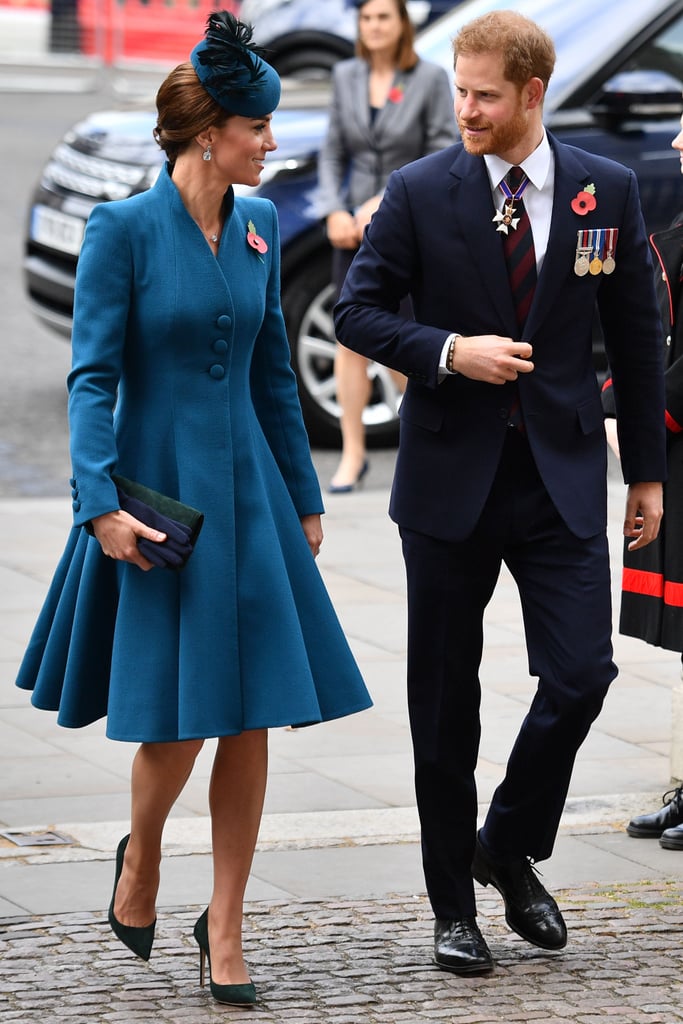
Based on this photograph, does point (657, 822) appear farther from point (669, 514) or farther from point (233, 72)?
point (233, 72)

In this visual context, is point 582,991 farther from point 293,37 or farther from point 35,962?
point 293,37

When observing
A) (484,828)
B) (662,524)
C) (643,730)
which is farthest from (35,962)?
(643,730)

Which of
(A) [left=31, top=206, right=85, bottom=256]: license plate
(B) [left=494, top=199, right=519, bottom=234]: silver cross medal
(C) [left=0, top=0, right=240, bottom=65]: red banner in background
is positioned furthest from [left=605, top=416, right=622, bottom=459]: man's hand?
(C) [left=0, top=0, right=240, bottom=65]: red banner in background

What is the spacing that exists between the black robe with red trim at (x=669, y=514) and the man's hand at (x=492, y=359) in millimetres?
834

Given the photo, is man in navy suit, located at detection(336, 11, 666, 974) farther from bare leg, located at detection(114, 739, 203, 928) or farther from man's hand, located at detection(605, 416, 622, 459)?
bare leg, located at detection(114, 739, 203, 928)

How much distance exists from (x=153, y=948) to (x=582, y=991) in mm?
903

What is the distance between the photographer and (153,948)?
14.8 feet

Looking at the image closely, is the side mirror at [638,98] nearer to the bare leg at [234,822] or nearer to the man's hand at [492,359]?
the man's hand at [492,359]

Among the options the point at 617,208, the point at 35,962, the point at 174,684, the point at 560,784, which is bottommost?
the point at 35,962

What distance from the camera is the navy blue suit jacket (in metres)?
4.33

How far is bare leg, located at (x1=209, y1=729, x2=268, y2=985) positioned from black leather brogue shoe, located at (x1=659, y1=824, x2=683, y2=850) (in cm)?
142

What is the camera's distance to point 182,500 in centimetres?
416

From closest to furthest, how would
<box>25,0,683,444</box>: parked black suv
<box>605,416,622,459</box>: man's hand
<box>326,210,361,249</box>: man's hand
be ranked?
<box>605,416,622,459</box>: man's hand → <box>326,210,361,249</box>: man's hand → <box>25,0,683,444</box>: parked black suv

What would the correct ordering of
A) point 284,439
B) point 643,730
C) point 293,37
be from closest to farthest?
point 284,439 → point 643,730 → point 293,37
